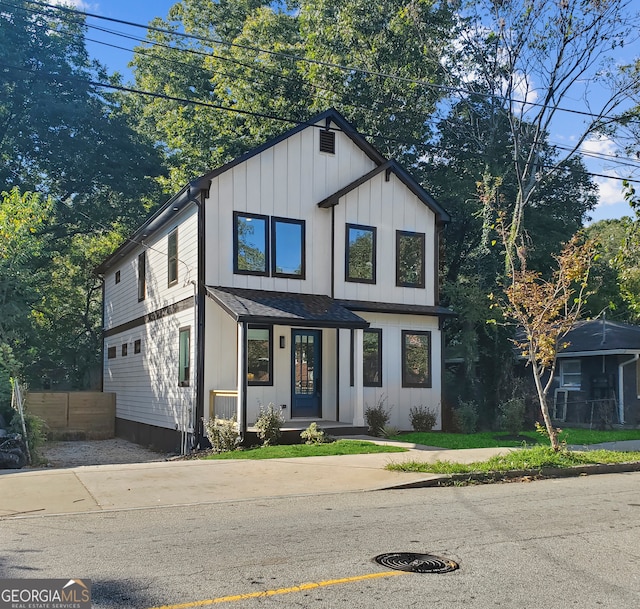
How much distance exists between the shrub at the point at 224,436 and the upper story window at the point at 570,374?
1576 centimetres

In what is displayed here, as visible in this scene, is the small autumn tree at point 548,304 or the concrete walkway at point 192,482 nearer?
the concrete walkway at point 192,482

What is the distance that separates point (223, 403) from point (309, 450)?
10.8ft

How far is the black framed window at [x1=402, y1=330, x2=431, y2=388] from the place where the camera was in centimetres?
2069

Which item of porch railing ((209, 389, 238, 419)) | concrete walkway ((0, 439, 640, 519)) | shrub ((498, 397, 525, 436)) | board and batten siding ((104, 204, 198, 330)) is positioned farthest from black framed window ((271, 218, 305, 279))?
shrub ((498, 397, 525, 436))

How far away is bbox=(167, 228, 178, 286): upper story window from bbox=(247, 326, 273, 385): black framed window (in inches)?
125

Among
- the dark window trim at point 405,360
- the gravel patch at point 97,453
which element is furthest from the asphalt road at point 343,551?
the dark window trim at point 405,360

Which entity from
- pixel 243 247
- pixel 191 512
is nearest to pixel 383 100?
pixel 243 247

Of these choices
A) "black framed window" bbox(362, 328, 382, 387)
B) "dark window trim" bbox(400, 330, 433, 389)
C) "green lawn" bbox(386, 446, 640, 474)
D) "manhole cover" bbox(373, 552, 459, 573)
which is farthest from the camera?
"dark window trim" bbox(400, 330, 433, 389)

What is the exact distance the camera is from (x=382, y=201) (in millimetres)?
20859

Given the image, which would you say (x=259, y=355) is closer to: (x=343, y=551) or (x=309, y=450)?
(x=309, y=450)

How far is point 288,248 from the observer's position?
1919 cm

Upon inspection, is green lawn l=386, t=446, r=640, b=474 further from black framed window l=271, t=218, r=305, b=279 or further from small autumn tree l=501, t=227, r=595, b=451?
black framed window l=271, t=218, r=305, b=279

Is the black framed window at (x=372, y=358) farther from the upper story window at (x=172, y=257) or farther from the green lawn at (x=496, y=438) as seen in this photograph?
the upper story window at (x=172, y=257)

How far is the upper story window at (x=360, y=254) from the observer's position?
20141mm
